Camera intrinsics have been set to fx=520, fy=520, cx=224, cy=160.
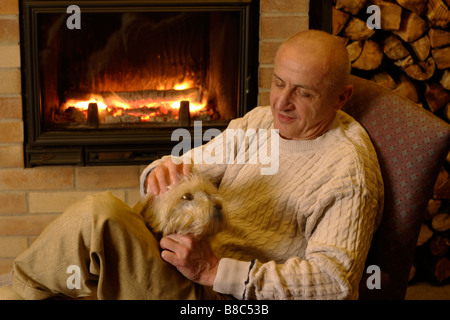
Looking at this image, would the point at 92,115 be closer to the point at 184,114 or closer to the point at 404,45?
the point at 184,114

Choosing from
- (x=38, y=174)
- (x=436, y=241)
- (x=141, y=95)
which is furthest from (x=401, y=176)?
(x=38, y=174)

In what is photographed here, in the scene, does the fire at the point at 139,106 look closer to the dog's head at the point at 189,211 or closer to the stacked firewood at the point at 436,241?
the dog's head at the point at 189,211

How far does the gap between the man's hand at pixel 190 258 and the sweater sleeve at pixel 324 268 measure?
0.11 feet

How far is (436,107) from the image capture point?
85.7 inches

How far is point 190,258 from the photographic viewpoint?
1.20 metres

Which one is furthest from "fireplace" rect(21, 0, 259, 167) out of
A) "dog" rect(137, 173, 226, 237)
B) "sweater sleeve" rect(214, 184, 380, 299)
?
"sweater sleeve" rect(214, 184, 380, 299)

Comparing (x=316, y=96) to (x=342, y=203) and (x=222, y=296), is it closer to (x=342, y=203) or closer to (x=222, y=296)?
(x=342, y=203)

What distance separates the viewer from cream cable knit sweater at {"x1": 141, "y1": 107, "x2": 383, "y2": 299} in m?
1.18

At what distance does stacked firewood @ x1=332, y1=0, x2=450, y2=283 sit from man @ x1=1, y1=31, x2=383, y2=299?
0.75m

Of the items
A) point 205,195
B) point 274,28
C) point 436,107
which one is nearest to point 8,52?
point 274,28

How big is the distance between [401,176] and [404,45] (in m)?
1.00

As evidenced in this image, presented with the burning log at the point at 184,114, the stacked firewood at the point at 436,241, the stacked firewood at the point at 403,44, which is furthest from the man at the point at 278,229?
the stacked firewood at the point at 436,241

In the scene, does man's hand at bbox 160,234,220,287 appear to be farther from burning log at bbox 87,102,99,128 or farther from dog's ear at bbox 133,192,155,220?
burning log at bbox 87,102,99,128

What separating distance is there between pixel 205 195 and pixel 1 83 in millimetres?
1184
